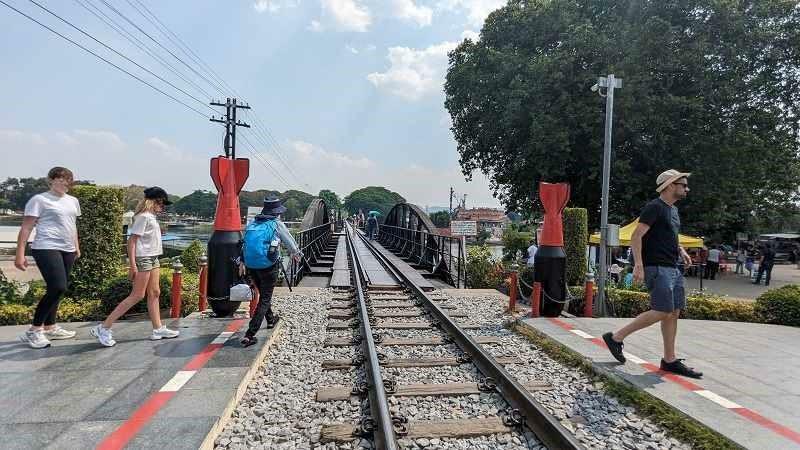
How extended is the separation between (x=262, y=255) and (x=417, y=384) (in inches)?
78.7

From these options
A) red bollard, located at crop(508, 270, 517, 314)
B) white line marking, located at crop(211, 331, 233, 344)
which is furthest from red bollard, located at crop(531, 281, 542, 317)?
white line marking, located at crop(211, 331, 233, 344)

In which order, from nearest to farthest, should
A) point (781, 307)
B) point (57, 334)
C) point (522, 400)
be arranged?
1. point (522, 400)
2. point (57, 334)
3. point (781, 307)

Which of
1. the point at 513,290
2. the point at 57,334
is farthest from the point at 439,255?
the point at 57,334

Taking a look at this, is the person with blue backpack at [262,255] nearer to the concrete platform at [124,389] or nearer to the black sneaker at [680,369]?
the concrete platform at [124,389]

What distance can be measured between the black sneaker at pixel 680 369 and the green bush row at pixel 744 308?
393 cm

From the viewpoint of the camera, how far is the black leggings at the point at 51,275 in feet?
14.1

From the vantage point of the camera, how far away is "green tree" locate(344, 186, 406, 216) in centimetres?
14609

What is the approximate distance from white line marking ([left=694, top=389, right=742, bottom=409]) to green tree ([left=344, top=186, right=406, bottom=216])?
139045 millimetres

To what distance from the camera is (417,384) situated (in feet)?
13.2

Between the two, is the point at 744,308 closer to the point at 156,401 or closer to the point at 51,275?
the point at 156,401

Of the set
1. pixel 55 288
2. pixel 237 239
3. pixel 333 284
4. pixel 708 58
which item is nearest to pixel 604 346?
pixel 237 239

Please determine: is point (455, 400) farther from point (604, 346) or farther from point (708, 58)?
point (708, 58)

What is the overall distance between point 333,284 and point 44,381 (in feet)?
21.5

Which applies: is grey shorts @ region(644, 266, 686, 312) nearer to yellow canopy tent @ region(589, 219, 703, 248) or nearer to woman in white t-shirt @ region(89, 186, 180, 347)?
woman in white t-shirt @ region(89, 186, 180, 347)
